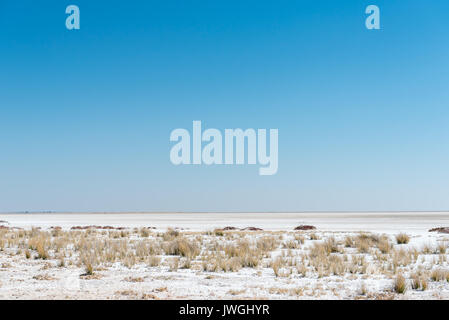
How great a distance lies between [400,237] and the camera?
19.5 m

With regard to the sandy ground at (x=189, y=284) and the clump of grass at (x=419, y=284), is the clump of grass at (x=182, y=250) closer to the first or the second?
the sandy ground at (x=189, y=284)

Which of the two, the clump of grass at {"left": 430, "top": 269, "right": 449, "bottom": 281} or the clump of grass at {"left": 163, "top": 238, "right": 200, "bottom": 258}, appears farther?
the clump of grass at {"left": 163, "top": 238, "right": 200, "bottom": 258}

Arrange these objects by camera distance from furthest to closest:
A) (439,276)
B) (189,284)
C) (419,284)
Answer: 1. (439,276)
2. (189,284)
3. (419,284)

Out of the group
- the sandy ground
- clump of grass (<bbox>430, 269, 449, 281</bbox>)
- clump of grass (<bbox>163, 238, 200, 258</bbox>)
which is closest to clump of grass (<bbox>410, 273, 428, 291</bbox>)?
the sandy ground

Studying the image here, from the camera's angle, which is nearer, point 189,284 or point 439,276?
point 189,284

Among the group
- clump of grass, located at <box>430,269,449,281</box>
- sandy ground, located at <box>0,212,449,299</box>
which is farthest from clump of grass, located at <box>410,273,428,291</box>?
clump of grass, located at <box>430,269,449,281</box>

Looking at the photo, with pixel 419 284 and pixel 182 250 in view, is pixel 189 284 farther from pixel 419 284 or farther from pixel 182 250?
pixel 182 250

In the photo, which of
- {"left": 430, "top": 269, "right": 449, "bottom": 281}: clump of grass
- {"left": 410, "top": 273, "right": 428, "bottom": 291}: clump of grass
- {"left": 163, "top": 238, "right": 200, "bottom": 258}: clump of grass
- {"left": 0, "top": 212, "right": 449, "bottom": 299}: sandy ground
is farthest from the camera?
{"left": 163, "top": 238, "right": 200, "bottom": 258}: clump of grass

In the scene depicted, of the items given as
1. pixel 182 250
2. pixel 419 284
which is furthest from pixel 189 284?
pixel 182 250

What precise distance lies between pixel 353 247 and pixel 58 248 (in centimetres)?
1140

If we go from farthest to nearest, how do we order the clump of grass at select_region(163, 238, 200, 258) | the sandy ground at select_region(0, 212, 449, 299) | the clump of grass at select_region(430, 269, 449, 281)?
the clump of grass at select_region(163, 238, 200, 258) < the clump of grass at select_region(430, 269, 449, 281) < the sandy ground at select_region(0, 212, 449, 299)

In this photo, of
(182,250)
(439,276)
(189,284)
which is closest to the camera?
(189,284)

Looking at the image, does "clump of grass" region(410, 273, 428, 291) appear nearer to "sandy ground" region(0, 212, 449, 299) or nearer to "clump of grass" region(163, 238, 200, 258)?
"sandy ground" region(0, 212, 449, 299)
